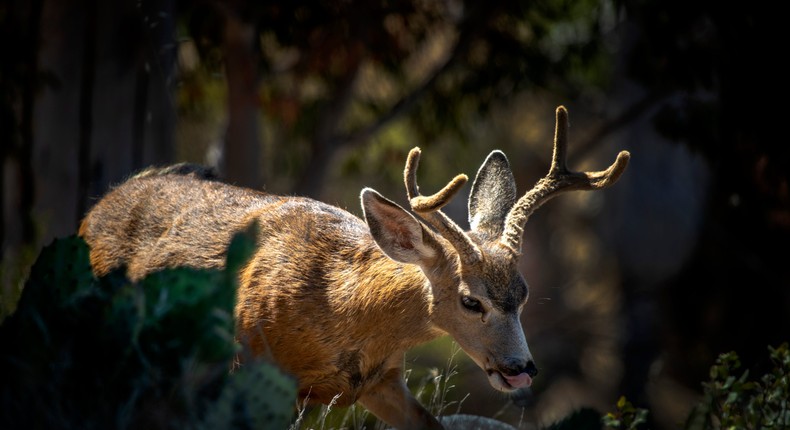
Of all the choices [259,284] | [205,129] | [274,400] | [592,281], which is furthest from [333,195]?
[274,400]

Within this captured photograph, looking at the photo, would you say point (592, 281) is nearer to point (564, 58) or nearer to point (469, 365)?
point (469, 365)

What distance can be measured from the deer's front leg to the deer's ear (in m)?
0.89

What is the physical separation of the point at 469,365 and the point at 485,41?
4246 millimetres

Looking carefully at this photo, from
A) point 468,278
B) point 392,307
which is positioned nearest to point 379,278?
point 392,307

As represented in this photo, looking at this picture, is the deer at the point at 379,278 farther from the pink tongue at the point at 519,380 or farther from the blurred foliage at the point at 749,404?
the blurred foliage at the point at 749,404

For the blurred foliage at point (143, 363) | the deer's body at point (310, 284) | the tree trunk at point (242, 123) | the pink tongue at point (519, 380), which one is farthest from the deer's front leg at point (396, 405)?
the tree trunk at point (242, 123)

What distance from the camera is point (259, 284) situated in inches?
229

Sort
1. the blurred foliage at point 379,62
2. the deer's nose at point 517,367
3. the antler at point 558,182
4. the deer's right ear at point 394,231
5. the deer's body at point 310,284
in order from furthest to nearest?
1. the blurred foliage at point 379,62
2. the antler at point 558,182
3. the deer's body at point 310,284
4. the deer's right ear at point 394,231
5. the deer's nose at point 517,367

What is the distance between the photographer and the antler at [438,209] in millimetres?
5168

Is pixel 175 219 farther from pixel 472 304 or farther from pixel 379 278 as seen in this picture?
pixel 472 304

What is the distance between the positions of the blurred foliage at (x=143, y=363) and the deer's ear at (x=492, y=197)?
235 cm

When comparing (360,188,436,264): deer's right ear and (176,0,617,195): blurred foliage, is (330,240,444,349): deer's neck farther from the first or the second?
(176,0,617,195): blurred foliage

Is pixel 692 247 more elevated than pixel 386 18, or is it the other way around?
pixel 386 18

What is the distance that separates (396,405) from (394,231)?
0.99m
